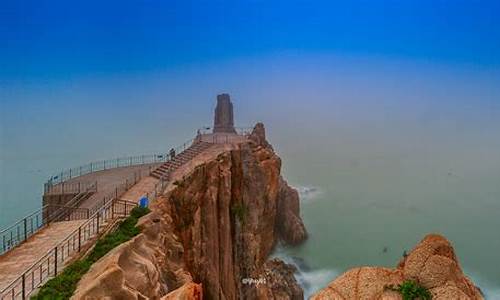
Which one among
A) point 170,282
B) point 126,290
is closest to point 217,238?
point 170,282

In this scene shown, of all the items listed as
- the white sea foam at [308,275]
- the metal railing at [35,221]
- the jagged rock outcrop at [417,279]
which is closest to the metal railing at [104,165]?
the metal railing at [35,221]

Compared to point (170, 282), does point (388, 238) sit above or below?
below

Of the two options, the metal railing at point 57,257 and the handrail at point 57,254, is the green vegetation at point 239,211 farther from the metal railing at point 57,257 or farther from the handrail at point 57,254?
the metal railing at point 57,257

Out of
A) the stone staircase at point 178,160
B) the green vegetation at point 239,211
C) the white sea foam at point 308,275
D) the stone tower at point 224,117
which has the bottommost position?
the white sea foam at point 308,275

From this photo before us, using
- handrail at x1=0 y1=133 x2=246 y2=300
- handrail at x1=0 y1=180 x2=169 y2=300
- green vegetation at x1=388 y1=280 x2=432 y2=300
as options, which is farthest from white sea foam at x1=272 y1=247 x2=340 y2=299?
green vegetation at x1=388 y1=280 x2=432 y2=300

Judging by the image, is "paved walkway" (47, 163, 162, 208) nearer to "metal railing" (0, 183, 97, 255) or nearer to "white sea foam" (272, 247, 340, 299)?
"metal railing" (0, 183, 97, 255)

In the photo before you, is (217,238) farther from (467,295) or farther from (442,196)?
(442,196)
